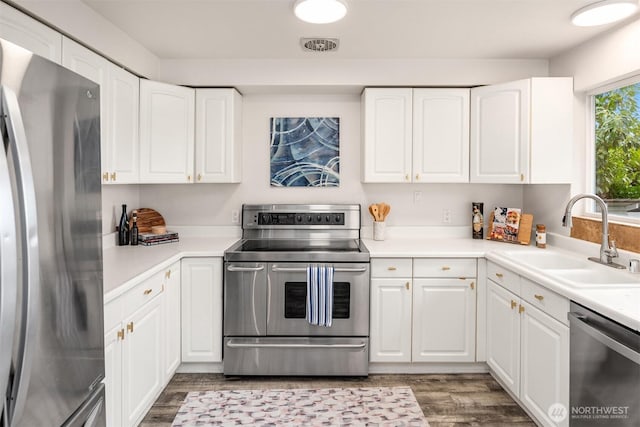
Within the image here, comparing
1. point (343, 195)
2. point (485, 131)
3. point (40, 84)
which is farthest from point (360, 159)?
point (40, 84)

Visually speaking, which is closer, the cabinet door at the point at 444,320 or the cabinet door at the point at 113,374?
the cabinet door at the point at 113,374

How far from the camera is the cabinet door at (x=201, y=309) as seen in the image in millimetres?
2848

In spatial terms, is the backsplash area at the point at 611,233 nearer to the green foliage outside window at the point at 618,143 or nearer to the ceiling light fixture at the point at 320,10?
the green foliage outside window at the point at 618,143

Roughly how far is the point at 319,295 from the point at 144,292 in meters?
1.09

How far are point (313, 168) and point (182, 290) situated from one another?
142 centimetres

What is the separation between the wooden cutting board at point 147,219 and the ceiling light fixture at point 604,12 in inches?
124

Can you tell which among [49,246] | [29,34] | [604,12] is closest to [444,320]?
[604,12]

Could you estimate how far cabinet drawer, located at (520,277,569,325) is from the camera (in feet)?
6.32

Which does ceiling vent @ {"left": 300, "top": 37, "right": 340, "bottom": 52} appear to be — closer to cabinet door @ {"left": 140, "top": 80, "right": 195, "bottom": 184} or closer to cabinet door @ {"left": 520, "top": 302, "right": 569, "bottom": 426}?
cabinet door @ {"left": 140, "top": 80, "right": 195, "bottom": 184}


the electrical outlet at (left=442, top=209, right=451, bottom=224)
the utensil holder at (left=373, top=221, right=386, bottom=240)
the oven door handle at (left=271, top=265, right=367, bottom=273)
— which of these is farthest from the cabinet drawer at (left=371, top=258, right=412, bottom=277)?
the electrical outlet at (left=442, top=209, right=451, bottom=224)

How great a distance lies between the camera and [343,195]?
139 inches

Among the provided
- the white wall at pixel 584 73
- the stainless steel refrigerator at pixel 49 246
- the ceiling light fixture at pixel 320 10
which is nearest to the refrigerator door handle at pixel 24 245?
the stainless steel refrigerator at pixel 49 246

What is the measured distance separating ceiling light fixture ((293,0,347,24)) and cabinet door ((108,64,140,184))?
1.22 meters

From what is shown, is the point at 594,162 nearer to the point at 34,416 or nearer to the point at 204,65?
the point at 204,65
